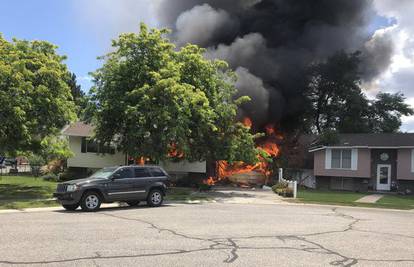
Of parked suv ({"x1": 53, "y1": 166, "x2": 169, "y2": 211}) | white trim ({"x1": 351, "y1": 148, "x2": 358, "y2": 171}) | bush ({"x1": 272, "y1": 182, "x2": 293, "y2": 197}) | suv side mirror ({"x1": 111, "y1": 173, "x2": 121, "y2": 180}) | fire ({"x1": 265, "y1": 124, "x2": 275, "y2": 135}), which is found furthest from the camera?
fire ({"x1": 265, "y1": 124, "x2": 275, "y2": 135})

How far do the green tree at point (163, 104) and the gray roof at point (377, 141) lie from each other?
490 inches

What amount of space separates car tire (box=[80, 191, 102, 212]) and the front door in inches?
1009

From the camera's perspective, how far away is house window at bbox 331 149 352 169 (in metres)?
37.6

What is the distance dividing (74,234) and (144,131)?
13244 mm

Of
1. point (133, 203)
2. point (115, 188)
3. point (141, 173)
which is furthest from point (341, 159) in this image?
point (115, 188)

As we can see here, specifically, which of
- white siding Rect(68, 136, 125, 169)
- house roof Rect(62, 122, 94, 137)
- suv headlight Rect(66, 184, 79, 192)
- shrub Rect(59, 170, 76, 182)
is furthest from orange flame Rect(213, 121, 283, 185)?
suv headlight Rect(66, 184, 79, 192)

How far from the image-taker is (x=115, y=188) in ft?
56.4

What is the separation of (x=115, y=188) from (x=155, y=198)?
1816mm

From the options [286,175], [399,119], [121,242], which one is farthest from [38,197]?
[399,119]

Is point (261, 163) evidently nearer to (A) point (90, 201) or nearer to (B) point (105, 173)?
(B) point (105, 173)

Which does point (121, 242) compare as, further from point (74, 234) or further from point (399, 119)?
point (399, 119)

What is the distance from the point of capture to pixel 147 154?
2389 centimetres

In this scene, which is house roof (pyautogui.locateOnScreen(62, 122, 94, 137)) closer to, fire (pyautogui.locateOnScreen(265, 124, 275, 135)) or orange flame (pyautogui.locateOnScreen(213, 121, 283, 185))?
orange flame (pyautogui.locateOnScreen(213, 121, 283, 185))

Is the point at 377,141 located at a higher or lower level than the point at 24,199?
higher
